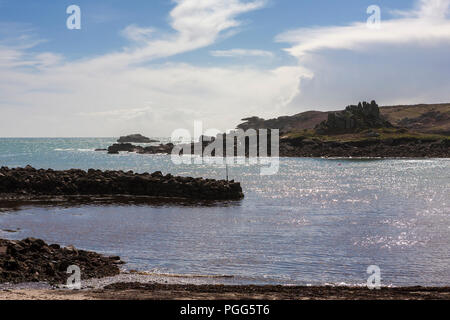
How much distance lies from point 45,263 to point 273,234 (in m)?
17.4

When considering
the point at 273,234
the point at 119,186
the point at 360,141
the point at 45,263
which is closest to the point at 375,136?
the point at 360,141

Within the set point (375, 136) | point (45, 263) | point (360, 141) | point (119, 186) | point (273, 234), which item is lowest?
point (273, 234)

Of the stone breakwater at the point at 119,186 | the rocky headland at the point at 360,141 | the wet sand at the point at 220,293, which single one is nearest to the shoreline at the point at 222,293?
the wet sand at the point at 220,293

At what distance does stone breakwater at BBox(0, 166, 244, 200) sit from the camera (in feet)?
199

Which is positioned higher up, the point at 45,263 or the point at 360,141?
the point at 360,141

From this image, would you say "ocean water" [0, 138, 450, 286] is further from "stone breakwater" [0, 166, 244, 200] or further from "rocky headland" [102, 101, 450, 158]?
"rocky headland" [102, 101, 450, 158]

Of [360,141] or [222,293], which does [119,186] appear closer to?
[222,293]

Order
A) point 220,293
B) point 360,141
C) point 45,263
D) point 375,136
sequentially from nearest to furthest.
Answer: point 220,293
point 45,263
point 360,141
point 375,136

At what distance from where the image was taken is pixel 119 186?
63.4 metres

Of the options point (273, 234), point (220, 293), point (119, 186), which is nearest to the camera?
point (220, 293)

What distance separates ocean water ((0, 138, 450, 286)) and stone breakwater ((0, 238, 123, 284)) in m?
1.87

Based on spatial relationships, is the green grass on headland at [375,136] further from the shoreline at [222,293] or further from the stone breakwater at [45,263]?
the shoreline at [222,293]

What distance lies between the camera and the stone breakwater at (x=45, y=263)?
2319 centimetres

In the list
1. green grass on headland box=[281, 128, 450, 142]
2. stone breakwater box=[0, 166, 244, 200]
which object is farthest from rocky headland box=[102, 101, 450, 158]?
stone breakwater box=[0, 166, 244, 200]
